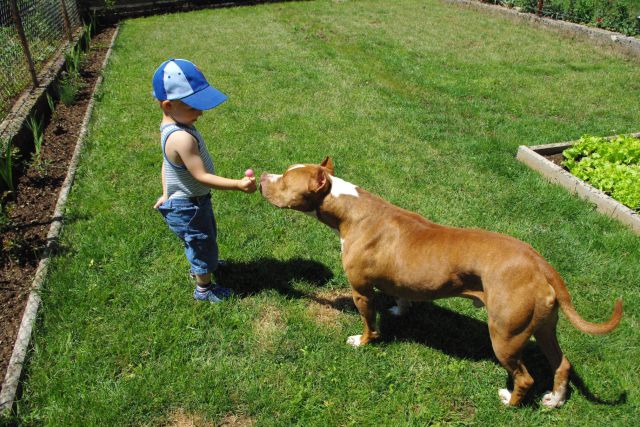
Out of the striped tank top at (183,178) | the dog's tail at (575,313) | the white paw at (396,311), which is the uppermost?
the striped tank top at (183,178)

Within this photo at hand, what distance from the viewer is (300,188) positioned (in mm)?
3270

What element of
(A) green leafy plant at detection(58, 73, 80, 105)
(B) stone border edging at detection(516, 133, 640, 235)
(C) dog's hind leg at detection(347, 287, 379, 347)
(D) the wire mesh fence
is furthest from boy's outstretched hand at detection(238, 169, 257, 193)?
(A) green leafy plant at detection(58, 73, 80, 105)

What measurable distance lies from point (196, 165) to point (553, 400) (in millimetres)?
3009

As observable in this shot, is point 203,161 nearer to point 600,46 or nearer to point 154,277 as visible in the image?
point 154,277

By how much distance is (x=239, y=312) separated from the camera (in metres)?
3.86

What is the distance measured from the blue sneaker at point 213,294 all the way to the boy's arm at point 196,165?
3.62 ft

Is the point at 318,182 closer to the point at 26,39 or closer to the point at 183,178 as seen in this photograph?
the point at 183,178

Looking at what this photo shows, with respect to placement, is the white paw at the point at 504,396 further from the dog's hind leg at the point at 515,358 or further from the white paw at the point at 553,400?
the white paw at the point at 553,400

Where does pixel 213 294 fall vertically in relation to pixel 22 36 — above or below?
below

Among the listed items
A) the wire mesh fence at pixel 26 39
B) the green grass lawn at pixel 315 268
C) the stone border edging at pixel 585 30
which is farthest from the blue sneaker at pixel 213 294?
the stone border edging at pixel 585 30

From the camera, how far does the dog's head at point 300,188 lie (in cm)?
325

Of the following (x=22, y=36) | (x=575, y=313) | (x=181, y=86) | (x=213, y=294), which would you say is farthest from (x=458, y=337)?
(x=22, y=36)

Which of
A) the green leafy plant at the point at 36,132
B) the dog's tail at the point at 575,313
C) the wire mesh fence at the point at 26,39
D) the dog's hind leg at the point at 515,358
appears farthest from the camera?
the wire mesh fence at the point at 26,39

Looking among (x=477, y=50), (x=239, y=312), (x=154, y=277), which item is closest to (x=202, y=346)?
(x=239, y=312)
